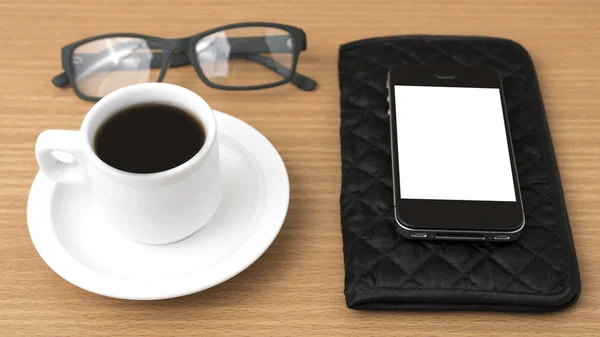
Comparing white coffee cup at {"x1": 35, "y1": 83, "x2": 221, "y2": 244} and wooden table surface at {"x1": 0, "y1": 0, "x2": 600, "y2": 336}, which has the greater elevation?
white coffee cup at {"x1": 35, "y1": 83, "x2": 221, "y2": 244}

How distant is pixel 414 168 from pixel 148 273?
0.25m

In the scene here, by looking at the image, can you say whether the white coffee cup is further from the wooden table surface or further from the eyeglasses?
the eyeglasses

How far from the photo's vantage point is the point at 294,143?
0.69 m

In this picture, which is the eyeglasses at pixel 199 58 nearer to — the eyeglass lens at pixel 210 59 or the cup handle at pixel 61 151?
the eyeglass lens at pixel 210 59

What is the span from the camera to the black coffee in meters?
0.53

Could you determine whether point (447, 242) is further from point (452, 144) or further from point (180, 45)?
point (180, 45)

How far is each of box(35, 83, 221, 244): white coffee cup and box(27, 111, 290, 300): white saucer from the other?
0.7 inches

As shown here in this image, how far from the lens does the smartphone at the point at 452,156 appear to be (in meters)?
0.58

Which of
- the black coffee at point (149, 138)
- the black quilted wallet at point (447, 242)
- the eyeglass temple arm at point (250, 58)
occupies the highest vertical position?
the black coffee at point (149, 138)

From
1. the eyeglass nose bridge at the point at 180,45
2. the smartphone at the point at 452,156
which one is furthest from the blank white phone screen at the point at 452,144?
the eyeglass nose bridge at the point at 180,45

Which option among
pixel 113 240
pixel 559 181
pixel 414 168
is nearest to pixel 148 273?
pixel 113 240

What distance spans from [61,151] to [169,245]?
0.38 ft

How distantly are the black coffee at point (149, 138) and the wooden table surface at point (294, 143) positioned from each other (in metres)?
0.12

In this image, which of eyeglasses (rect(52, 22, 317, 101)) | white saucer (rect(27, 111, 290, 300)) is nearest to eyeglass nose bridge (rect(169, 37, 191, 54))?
eyeglasses (rect(52, 22, 317, 101))
